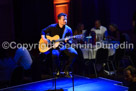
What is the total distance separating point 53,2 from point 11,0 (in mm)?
1654

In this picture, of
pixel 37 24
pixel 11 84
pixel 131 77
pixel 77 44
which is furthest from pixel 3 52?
pixel 37 24

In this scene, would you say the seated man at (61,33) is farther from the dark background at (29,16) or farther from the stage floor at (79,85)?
the dark background at (29,16)

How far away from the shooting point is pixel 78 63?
691 cm

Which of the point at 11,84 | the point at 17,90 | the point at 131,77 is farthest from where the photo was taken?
the point at 11,84

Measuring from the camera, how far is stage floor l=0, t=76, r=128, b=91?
4.97 metres

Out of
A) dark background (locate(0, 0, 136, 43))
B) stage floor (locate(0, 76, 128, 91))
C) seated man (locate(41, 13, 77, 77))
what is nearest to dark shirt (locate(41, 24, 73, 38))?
seated man (locate(41, 13, 77, 77))

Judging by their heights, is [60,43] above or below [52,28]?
below

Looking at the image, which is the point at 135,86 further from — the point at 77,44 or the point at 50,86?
the point at 77,44

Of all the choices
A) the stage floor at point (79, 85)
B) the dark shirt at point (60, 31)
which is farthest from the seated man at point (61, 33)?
the stage floor at point (79, 85)

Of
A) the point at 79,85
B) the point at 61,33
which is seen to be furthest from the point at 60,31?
the point at 79,85

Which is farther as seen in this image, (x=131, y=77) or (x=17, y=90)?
(x=17, y=90)

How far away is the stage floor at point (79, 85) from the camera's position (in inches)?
196

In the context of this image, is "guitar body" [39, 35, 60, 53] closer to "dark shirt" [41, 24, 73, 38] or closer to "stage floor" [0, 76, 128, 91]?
"dark shirt" [41, 24, 73, 38]

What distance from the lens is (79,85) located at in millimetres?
5273
